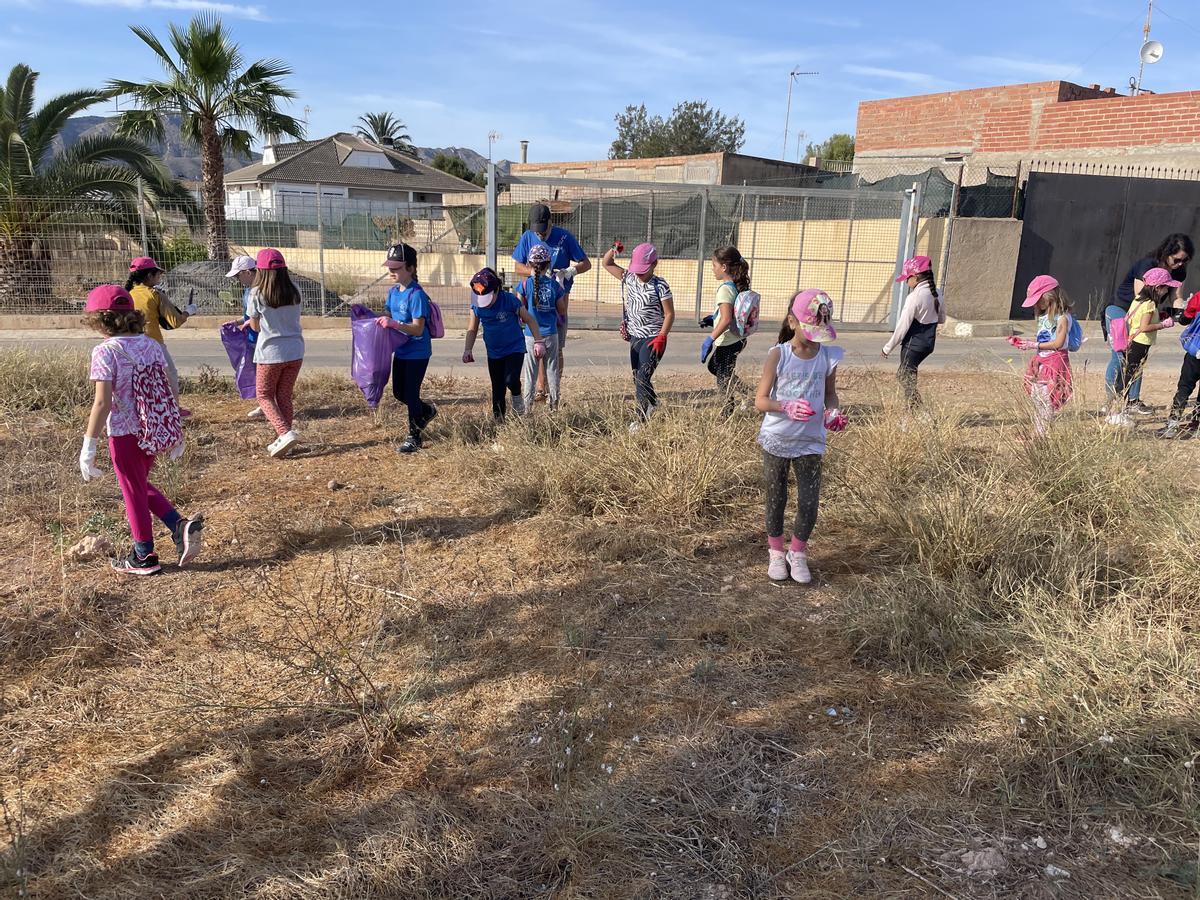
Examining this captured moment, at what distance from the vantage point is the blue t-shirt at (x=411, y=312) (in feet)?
19.6

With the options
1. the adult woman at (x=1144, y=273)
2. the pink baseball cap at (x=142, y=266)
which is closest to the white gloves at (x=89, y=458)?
the pink baseball cap at (x=142, y=266)

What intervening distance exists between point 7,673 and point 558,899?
2.52 metres

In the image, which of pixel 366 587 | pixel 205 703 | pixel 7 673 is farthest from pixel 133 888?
pixel 366 587

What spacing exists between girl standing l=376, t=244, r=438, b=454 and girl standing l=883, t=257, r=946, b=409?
351 centimetres

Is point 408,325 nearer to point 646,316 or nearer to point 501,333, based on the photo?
point 501,333

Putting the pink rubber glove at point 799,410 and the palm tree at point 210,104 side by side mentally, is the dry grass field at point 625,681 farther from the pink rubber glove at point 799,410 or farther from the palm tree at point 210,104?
the palm tree at point 210,104

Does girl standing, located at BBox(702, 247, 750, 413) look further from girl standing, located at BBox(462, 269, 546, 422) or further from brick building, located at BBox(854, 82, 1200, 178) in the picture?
brick building, located at BBox(854, 82, 1200, 178)

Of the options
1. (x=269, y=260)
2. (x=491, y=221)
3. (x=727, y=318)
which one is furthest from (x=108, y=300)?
(x=491, y=221)

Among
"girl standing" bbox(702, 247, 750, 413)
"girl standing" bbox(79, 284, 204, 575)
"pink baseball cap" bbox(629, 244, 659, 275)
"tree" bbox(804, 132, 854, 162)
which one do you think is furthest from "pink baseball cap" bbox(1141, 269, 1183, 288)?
"tree" bbox(804, 132, 854, 162)

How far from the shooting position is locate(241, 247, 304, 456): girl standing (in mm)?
5754

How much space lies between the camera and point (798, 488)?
13.4ft

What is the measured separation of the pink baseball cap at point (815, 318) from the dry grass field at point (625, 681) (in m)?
1.08

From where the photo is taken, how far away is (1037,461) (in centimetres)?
474

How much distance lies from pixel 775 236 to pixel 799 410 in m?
12.6
